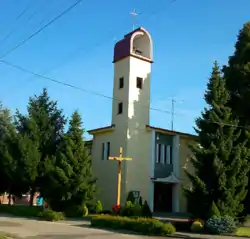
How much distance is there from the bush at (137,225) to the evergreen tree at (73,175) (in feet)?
19.4

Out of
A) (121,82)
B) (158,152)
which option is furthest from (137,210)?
(121,82)

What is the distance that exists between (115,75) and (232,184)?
16754mm

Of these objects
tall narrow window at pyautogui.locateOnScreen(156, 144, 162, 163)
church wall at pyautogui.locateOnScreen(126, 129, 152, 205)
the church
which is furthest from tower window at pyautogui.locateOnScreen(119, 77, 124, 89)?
tall narrow window at pyautogui.locateOnScreen(156, 144, 162, 163)

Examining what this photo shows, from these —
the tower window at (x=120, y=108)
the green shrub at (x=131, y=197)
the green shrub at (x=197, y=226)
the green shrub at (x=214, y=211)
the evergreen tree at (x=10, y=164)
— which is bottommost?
the green shrub at (x=197, y=226)

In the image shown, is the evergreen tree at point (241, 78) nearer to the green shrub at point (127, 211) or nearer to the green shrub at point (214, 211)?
the green shrub at point (214, 211)

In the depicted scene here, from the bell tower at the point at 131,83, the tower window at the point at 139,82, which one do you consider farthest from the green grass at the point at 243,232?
the tower window at the point at 139,82

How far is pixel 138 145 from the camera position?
34062mm

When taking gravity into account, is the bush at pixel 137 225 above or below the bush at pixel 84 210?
below

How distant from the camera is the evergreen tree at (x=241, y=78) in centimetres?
2973

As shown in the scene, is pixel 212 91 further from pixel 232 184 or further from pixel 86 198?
pixel 86 198

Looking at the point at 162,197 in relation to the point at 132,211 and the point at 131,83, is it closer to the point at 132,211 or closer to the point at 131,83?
the point at 131,83

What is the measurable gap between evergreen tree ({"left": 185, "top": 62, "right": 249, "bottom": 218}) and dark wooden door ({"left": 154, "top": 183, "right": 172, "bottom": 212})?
11.6m

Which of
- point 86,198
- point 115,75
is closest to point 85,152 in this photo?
point 86,198

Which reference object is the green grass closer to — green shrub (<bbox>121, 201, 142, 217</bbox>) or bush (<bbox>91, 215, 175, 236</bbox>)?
bush (<bbox>91, 215, 175, 236</bbox>)
